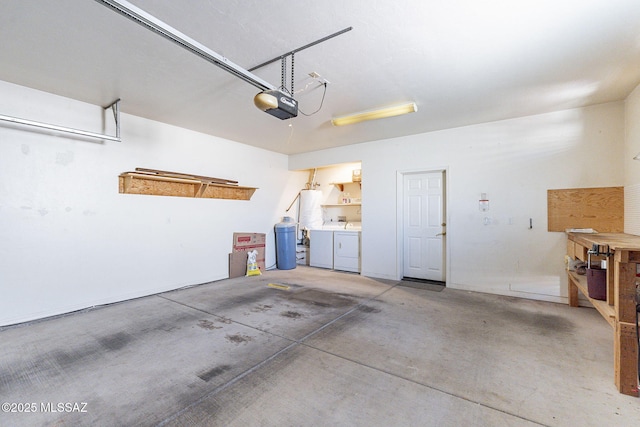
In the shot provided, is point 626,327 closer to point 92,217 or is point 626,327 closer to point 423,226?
point 423,226

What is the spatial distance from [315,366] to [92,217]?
143 inches

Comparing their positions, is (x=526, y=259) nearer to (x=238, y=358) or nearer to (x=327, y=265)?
(x=327, y=265)

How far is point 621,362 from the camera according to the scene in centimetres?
194

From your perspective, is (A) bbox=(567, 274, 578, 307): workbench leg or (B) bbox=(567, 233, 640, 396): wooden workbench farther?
(A) bbox=(567, 274, 578, 307): workbench leg

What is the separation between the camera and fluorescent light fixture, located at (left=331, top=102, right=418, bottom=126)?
3.68 m

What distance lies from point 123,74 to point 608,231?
20.8 ft

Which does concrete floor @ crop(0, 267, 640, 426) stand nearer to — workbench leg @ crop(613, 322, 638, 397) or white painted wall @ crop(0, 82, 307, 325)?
workbench leg @ crop(613, 322, 638, 397)

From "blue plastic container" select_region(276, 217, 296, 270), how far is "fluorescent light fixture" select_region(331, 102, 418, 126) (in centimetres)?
283

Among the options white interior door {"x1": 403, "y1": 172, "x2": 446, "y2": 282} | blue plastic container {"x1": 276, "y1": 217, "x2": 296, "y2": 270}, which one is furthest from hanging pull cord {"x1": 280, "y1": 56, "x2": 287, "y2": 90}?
blue plastic container {"x1": 276, "y1": 217, "x2": 296, "y2": 270}

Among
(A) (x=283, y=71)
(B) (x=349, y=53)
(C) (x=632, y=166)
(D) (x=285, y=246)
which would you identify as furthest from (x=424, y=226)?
(A) (x=283, y=71)

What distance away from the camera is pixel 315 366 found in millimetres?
2268

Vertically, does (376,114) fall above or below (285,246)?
above

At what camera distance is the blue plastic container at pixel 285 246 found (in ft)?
20.4

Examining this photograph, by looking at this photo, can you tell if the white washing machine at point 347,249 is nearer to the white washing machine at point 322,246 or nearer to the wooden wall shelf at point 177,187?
the white washing machine at point 322,246
